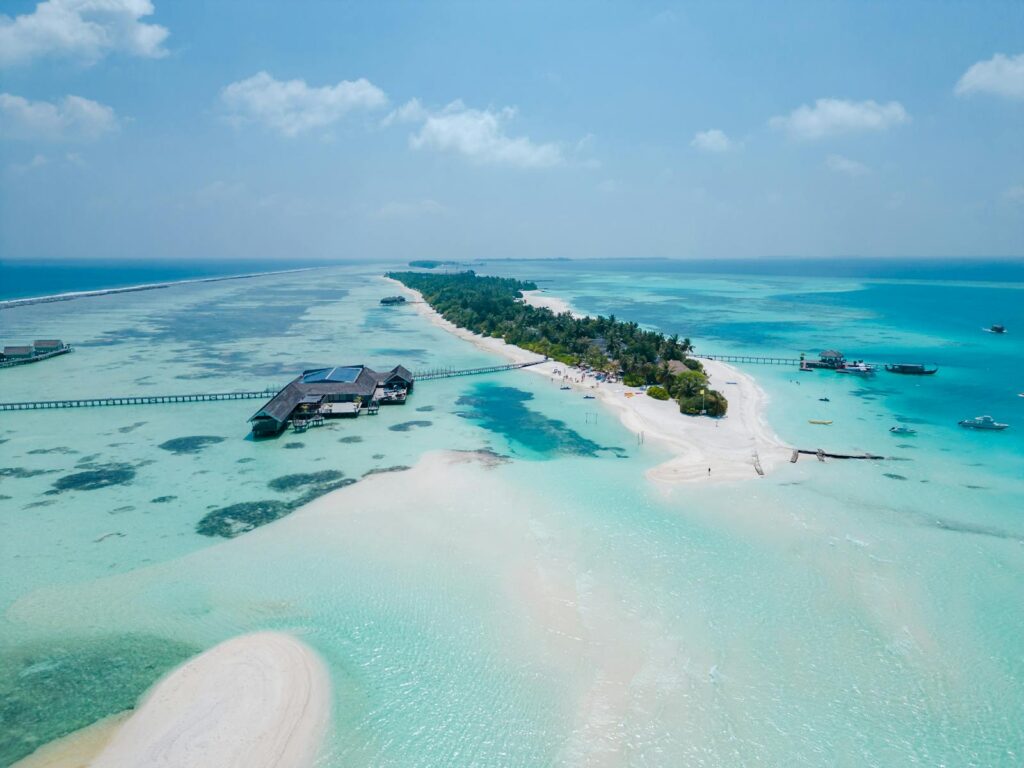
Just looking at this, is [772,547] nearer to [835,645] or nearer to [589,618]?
[835,645]

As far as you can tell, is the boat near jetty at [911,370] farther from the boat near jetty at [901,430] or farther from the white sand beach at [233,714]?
the white sand beach at [233,714]

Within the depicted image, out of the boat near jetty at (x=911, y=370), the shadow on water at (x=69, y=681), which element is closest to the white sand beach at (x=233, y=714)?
the shadow on water at (x=69, y=681)

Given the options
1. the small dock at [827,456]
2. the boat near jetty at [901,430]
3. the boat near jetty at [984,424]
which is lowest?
the small dock at [827,456]

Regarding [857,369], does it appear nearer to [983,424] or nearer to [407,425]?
[983,424]

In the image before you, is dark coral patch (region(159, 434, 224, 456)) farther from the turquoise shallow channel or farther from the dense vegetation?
the dense vegetation

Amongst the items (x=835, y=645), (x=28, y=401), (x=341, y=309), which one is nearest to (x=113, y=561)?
(x=835, y=645)

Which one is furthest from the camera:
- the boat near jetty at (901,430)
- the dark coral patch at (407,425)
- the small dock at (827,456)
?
the dark coral patch at (407,425)
